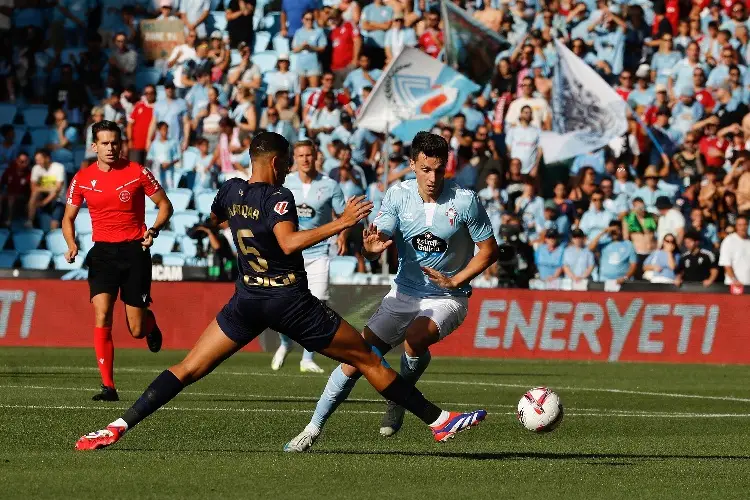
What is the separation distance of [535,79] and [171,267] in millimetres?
8081

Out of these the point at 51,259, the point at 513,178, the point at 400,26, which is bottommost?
the point at 51,259

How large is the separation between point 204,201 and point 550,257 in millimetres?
7013

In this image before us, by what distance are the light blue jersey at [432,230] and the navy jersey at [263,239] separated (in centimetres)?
173

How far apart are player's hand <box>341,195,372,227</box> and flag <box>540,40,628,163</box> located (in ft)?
57.2

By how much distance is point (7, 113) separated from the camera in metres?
31.8

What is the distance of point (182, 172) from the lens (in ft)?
97.5

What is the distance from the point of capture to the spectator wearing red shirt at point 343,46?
30.1 meters

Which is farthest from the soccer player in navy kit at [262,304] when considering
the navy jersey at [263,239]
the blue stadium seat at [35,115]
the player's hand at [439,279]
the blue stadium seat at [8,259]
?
the blue stadium seat at [35,115]

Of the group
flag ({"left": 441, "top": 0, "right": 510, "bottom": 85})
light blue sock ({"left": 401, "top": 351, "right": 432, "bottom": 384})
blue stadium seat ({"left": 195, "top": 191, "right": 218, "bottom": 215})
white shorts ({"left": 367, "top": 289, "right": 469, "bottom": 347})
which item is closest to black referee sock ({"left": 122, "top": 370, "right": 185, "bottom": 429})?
white shorts ({"left": 367, "top": 289, "right": 469, "bottom": 347})

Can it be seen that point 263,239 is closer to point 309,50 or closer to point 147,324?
point 147,324

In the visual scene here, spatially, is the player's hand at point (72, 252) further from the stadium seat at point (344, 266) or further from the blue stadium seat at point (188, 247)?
the blue stadium seat at point (188, 247)

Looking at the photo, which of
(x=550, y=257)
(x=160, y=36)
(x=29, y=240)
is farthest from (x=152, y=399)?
(x=160, y=36)

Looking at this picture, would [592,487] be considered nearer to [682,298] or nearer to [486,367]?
[486,367]

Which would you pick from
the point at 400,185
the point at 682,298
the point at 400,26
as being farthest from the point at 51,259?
the point at 400,185
